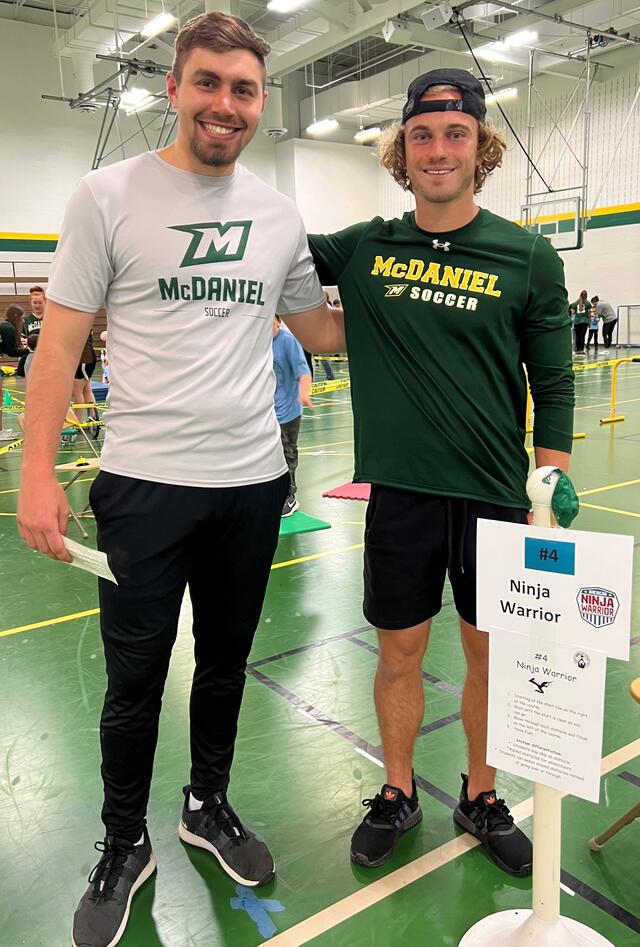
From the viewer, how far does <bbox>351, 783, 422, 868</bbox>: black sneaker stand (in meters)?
2.23

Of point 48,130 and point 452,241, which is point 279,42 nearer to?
point 48,130

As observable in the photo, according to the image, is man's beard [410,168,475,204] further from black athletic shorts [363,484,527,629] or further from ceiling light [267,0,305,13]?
ceiling light [267,0,305,13]

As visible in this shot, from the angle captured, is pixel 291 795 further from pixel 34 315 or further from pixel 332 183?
pixel 332 183

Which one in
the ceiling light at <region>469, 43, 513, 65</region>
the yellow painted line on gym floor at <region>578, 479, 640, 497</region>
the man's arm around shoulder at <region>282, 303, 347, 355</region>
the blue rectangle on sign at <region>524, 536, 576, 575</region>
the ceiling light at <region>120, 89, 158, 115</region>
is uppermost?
the ceiling light at <region>469, 43, 513, 65</region>

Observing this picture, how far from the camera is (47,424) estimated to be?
178 cm

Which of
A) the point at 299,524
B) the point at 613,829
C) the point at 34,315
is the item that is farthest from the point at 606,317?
the point at 613,829

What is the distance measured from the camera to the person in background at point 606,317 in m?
21.3

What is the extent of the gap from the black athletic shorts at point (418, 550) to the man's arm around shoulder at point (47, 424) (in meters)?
0.87

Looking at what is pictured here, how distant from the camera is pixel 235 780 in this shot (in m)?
2.68

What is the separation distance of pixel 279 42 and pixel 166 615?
61.4ft

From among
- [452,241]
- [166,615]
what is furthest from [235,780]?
[452,241]

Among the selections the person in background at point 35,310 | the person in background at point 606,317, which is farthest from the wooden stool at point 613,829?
the person in background at point 606,317

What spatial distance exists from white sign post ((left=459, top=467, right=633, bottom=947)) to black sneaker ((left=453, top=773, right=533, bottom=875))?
500 mm

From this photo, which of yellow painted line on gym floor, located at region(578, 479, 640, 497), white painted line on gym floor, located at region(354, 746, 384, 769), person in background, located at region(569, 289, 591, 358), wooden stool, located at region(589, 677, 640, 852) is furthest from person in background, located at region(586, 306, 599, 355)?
wooden stool, located at region(589, 677, 640, 852)
